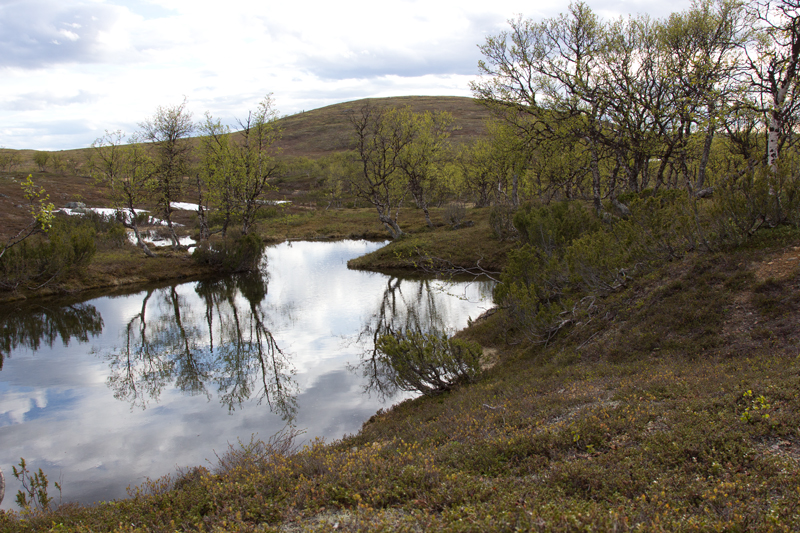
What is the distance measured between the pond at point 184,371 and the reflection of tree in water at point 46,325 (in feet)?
0.20

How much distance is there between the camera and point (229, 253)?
27.3 metres

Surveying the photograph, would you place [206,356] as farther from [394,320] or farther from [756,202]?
[756,202]

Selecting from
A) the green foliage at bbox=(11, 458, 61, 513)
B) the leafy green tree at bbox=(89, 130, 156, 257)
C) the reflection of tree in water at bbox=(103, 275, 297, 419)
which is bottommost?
the reflection of tree in water at bbox=(103, 275, 297, 419)

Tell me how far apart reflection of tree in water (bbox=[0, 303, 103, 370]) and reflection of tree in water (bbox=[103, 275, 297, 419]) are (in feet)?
5.05

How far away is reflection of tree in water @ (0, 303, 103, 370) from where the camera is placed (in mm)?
15099

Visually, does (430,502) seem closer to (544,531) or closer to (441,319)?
(544,531)

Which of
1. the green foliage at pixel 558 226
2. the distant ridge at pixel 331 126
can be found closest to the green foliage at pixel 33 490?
the green foliage at pixel 558 226

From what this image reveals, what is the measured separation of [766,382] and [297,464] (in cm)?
534

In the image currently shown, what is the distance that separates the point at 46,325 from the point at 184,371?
27.6 ft

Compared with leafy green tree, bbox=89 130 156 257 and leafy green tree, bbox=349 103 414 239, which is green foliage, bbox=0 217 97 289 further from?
leafy green tree, bbox=349 103 414 239

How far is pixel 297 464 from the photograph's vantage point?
5.36 metres

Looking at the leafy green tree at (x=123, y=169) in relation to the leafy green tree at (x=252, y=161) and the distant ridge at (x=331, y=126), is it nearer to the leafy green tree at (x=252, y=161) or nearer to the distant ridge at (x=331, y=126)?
the leafy green tree at (x=252, y=161)

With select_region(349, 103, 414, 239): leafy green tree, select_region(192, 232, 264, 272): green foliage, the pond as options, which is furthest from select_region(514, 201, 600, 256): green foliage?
select_region(192, 232, 264, 272): green foliage

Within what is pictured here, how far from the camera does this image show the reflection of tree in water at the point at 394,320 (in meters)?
11.7
